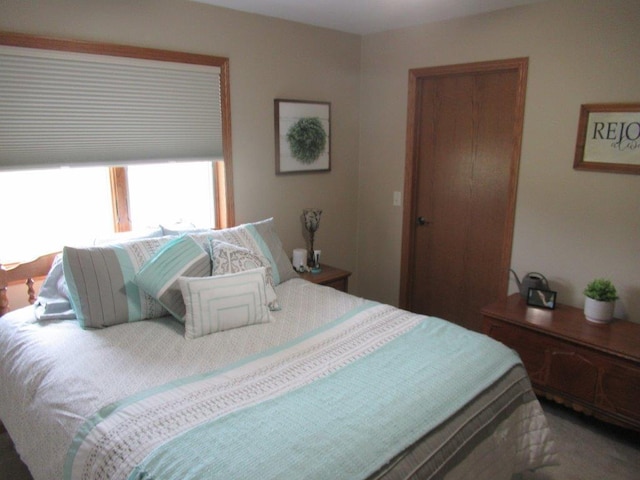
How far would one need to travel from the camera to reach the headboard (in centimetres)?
241

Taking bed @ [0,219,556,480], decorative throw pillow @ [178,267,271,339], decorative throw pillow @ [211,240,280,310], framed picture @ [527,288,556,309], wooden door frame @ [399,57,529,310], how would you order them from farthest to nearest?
wooden door frame @ [399,57,529,310] < framed picture @ [527,288,556,309] < decorative throw pillow @ [211,240,280,310] < decorative throw pillow @ [178,267,271,339] < bed @ [0,219,556,480]

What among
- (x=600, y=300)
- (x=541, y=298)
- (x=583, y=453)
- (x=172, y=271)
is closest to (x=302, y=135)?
(x=172, y=271)

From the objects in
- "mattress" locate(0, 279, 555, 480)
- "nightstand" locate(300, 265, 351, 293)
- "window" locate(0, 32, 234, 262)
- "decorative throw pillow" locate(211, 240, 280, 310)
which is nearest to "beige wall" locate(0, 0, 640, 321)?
"window" locate(0, 32, 234, 262)

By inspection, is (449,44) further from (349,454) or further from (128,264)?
(349,454)

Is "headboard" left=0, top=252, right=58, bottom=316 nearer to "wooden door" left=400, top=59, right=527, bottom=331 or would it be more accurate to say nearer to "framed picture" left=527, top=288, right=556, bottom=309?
"wooden door" left=400, top=59, right=527, bottom=331

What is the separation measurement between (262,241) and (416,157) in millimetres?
1534

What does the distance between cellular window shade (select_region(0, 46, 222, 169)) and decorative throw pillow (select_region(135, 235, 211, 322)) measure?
750 mm

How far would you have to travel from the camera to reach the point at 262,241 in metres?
2.86

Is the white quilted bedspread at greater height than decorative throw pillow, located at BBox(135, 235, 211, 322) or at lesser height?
lesser

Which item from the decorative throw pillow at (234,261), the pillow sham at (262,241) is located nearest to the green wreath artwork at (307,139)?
the pillow sham at (262,241)

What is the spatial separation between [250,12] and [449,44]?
1.38 metres

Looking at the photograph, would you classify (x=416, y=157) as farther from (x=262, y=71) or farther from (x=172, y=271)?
(x=172, y=271)

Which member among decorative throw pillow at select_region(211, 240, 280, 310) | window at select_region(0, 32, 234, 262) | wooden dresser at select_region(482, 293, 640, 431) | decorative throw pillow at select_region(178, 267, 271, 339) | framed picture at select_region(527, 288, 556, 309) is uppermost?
window at select_region(0, 32, 234, 262)

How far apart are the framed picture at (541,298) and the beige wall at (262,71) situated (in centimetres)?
162
